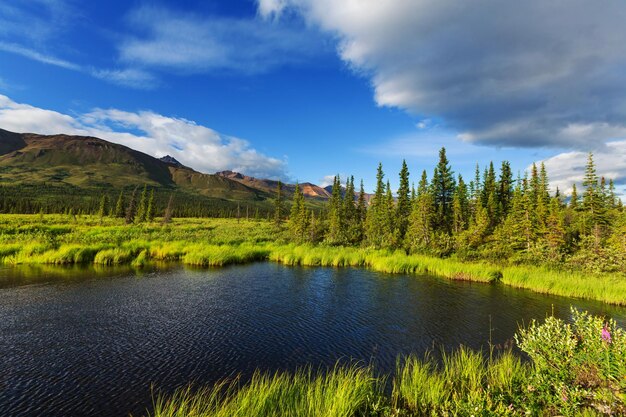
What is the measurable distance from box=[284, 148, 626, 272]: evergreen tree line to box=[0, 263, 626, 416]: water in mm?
15926

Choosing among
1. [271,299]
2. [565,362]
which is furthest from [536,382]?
[271,299]

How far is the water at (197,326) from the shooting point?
11445 millimetres

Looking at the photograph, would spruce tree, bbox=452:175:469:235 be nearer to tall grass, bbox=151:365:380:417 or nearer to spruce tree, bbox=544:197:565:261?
spruce tree, bbox=544:197:565:261

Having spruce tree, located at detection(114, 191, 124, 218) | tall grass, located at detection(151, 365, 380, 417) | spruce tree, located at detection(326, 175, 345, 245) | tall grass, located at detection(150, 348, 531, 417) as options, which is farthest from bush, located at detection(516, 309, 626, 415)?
spruce tree, located at detection(114, 191, 124, 218)

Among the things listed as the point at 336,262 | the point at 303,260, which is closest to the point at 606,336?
the point at 336,262

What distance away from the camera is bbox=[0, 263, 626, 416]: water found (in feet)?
37.6

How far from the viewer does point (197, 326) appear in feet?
56.6

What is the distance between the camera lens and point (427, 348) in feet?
50.0

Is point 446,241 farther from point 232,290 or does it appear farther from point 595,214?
point 232,290

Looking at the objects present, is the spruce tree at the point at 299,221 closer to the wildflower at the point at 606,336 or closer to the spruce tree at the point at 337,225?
the spruce tree at the point at 337,225

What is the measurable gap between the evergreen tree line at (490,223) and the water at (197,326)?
15926 millimetres

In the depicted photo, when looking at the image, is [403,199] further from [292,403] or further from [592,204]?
[292,403]

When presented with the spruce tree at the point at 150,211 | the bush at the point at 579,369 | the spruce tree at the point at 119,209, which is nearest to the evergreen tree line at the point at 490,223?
the bush at the point at 579,369

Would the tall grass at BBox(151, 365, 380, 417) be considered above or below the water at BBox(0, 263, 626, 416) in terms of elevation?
above
